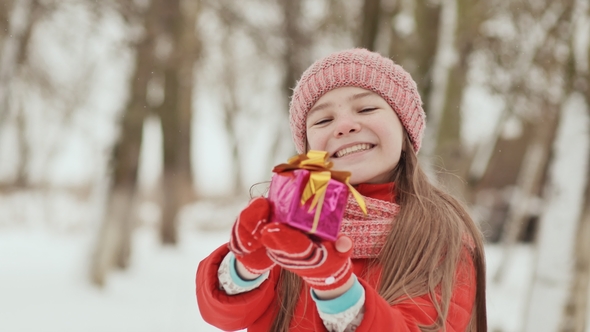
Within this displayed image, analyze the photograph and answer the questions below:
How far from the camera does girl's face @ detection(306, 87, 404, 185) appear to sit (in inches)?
62.4

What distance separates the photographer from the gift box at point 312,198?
107 centimetres

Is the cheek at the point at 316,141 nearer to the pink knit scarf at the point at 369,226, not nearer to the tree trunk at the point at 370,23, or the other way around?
the pink knit scarf at the point at 369,226

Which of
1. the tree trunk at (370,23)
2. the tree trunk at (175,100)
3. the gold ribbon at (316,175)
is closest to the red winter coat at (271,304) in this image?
the gold ribbon at (316,175)

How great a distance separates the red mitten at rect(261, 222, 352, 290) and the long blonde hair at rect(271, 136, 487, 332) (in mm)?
371

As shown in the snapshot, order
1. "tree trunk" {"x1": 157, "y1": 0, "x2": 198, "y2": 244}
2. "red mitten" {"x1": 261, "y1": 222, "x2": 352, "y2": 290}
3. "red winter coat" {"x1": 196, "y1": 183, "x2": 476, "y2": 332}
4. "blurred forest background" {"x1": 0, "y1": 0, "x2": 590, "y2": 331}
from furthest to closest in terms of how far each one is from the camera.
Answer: "tree trunk" {"x1": 157, "y1": 0, "x2": 198, "y2": 244} < "blurred forest background" {"x1": 0, "y1": 0, "x2": 590, "y2": 331} < "red winter coat" {"x1": 196, "y1": 183, "x2": 476, "y2": 332} < "red mitten" {"x1": 261, "y1": 222, "x2": 352, "y2": 290}

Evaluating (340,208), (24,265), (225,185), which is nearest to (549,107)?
(340,208)

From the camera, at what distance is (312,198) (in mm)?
1087

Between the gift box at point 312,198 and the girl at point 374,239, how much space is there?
0.06m

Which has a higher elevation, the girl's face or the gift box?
the girl's face

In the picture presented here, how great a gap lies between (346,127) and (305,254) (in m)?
0.59

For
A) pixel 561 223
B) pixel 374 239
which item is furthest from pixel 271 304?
pixel 561 223

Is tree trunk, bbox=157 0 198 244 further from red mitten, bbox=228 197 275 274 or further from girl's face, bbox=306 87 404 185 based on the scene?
red mitten, bbox=228 197 275 274

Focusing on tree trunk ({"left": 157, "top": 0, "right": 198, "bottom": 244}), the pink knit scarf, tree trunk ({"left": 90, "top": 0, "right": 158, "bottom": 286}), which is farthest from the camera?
tree trunk ({"left": 157, "top": 0, "right": 198, "bottom": 244})

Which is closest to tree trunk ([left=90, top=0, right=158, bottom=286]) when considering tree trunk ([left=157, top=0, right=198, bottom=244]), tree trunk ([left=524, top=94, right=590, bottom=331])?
tree trunk ([left=157, top=0, right=198, bottom=244])
